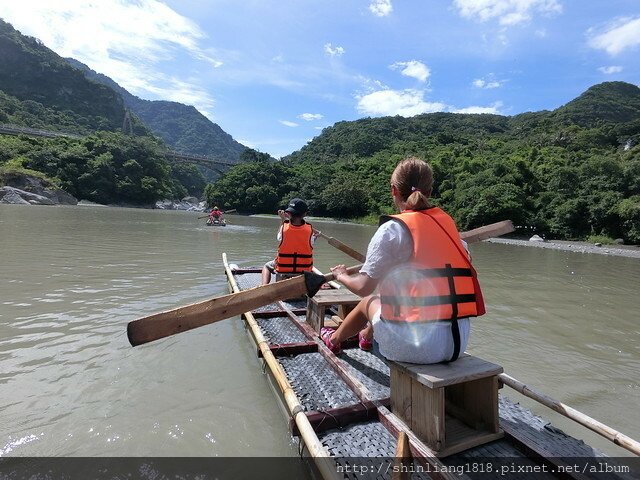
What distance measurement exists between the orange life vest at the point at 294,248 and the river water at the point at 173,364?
46.2 inches

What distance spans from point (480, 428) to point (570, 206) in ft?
104

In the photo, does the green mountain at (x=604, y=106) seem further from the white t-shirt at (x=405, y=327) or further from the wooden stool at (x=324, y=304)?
the white t-shirt at (x=405, y=327)

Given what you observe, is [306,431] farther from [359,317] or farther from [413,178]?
[413,178]

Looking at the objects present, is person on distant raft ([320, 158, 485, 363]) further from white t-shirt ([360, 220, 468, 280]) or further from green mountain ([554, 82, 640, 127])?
green mountain ([554, 82, 640, 127])

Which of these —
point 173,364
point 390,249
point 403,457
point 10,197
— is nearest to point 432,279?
point 390,249

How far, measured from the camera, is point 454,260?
88.9 inches

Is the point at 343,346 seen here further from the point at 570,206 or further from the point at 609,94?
the point at 609,94

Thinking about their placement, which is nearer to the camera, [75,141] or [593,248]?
[593,248]

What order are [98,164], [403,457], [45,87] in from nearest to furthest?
[403,457] → [98,164] → [45,87]

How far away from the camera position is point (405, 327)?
2258 mm

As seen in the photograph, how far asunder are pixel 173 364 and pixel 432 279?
3269 mm

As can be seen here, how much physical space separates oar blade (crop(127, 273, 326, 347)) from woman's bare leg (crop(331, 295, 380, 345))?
16.7 inches

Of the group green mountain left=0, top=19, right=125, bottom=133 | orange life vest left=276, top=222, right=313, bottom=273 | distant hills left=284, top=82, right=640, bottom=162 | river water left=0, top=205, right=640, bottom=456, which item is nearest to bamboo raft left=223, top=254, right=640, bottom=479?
river water left=0, top=205, right=640, bottom=456

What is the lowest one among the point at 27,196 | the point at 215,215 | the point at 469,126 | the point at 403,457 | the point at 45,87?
the point at 403,457
